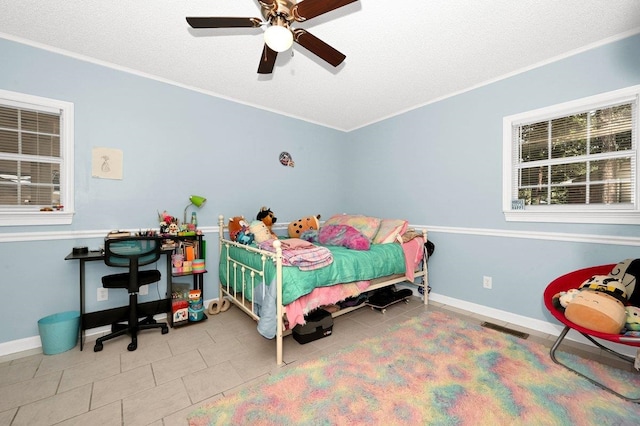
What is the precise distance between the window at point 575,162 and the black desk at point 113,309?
3402mm

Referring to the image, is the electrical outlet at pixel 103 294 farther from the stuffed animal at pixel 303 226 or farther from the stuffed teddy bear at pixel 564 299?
the stuffed teddy bear at pixel 564 299

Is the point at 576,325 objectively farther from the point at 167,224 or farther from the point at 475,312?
the point at 167,224

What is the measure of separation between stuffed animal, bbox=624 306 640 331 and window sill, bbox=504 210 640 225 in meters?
0.83

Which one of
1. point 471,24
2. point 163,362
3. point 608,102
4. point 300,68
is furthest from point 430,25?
point 163,362

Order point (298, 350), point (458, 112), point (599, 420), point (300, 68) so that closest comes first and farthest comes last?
point (599, 420)
point (298, 350)
point (300, 68)
point (458, 112)

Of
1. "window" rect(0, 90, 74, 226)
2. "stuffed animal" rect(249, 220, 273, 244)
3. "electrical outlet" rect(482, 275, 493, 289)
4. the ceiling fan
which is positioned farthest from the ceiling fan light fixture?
"electrical outlet" rect(482, 275, 493, 289)

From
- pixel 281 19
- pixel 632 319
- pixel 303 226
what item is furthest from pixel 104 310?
pixel 632 319

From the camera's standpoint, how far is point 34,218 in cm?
228

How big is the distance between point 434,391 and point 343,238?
157 centimetres

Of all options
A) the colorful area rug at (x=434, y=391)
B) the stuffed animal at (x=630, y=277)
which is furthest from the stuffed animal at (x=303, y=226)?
the stuffed animal at (x=630, y=277)

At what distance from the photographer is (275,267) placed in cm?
205

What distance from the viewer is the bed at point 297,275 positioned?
204 cm

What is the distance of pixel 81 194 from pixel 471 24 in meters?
3.59

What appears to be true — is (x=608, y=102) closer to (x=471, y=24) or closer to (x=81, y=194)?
(x=471, y=24)
